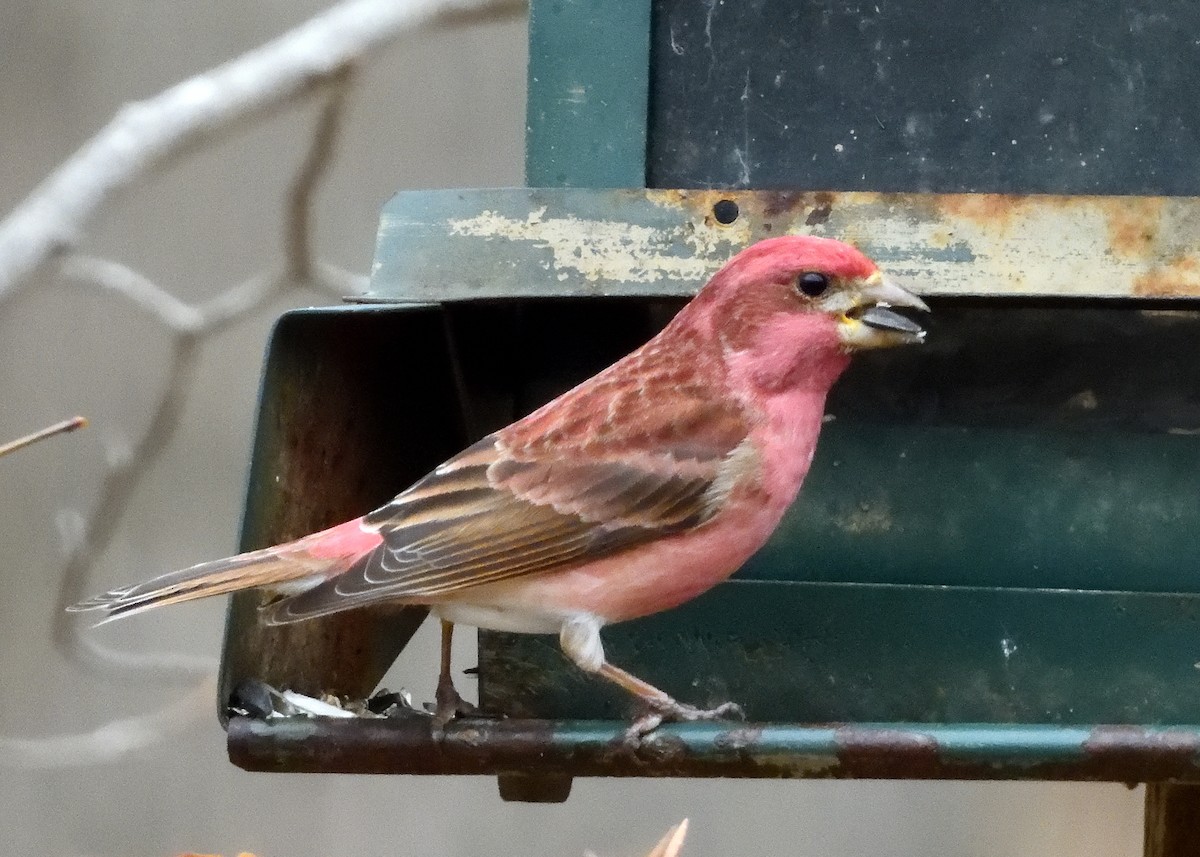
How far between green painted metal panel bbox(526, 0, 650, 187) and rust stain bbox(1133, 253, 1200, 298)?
1.07 meters

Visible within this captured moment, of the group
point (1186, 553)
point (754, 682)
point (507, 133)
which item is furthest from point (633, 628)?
point (507, 133)

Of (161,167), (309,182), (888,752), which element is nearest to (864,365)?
(888,752)

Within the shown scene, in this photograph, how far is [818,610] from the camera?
3426 millimetres

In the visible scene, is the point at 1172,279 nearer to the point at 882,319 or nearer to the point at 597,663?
the point at 882,319

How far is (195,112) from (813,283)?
11.5ft

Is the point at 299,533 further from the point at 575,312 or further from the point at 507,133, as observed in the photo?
the point at 507,133

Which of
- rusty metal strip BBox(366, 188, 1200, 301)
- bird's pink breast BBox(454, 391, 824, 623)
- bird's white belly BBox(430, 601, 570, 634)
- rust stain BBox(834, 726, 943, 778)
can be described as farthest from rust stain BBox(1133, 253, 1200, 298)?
bird's white belly BBox(430, 601, 570, 634)

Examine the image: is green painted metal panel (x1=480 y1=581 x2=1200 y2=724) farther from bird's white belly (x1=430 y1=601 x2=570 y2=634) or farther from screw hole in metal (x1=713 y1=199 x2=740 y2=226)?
screw hole in metal (x1=713 y1=199 x2=740 y2=226)

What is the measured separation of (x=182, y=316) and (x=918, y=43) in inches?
141

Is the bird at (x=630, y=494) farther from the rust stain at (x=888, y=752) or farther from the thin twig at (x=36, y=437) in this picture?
the thin twig at (x=36, y=437)

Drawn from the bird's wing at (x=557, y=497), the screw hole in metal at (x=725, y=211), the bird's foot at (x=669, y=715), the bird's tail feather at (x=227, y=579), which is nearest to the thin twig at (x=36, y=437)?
the bird's tail feather at (x=227, y=579)

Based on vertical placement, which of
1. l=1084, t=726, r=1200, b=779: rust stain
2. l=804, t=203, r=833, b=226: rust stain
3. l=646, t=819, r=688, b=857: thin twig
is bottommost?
l=646, t=819, r=688, b=857: thin twig

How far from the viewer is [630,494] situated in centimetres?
314

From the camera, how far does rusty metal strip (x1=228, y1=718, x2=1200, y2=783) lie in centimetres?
254
